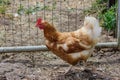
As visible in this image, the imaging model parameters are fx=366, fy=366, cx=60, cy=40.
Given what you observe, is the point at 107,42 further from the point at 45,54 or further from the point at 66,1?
the point at 66,1

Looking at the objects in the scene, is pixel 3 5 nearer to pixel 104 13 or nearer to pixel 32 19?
pixel 32 19

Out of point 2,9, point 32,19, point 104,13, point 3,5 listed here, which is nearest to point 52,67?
point 32,19

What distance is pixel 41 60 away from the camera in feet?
17.9

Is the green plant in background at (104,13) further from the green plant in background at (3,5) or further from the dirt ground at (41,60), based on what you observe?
the green plant in background at (3,5)

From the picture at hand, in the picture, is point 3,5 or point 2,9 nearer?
point 2,9

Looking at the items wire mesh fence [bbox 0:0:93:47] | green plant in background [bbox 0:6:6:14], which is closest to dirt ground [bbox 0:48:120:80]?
wire mesh fence [bbox 0:0:93:47]

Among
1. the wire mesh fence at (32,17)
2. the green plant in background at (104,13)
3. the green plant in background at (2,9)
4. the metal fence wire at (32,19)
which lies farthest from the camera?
the green plant in background at (2,9)

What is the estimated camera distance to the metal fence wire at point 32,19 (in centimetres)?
594

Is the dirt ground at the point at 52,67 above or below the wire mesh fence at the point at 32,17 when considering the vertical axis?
below

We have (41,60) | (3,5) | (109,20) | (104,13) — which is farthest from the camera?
(3,5)

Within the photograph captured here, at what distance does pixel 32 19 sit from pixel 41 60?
1.69m

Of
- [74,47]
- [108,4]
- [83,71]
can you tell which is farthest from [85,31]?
[108,4]

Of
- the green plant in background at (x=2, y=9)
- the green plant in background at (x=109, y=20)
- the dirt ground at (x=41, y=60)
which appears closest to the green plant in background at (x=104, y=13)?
the green plant in background at (x=109, y=20)

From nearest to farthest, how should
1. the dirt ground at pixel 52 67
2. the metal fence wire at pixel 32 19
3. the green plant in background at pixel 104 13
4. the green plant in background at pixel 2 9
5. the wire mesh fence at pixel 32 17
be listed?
the dirt ground at pixel 52 67
the metal fence wire at pixel 32 19
the wire mesh fence at pixel 32 17
the green plant in background at pixel 104 13
the green plant in background at pixel 2 9
